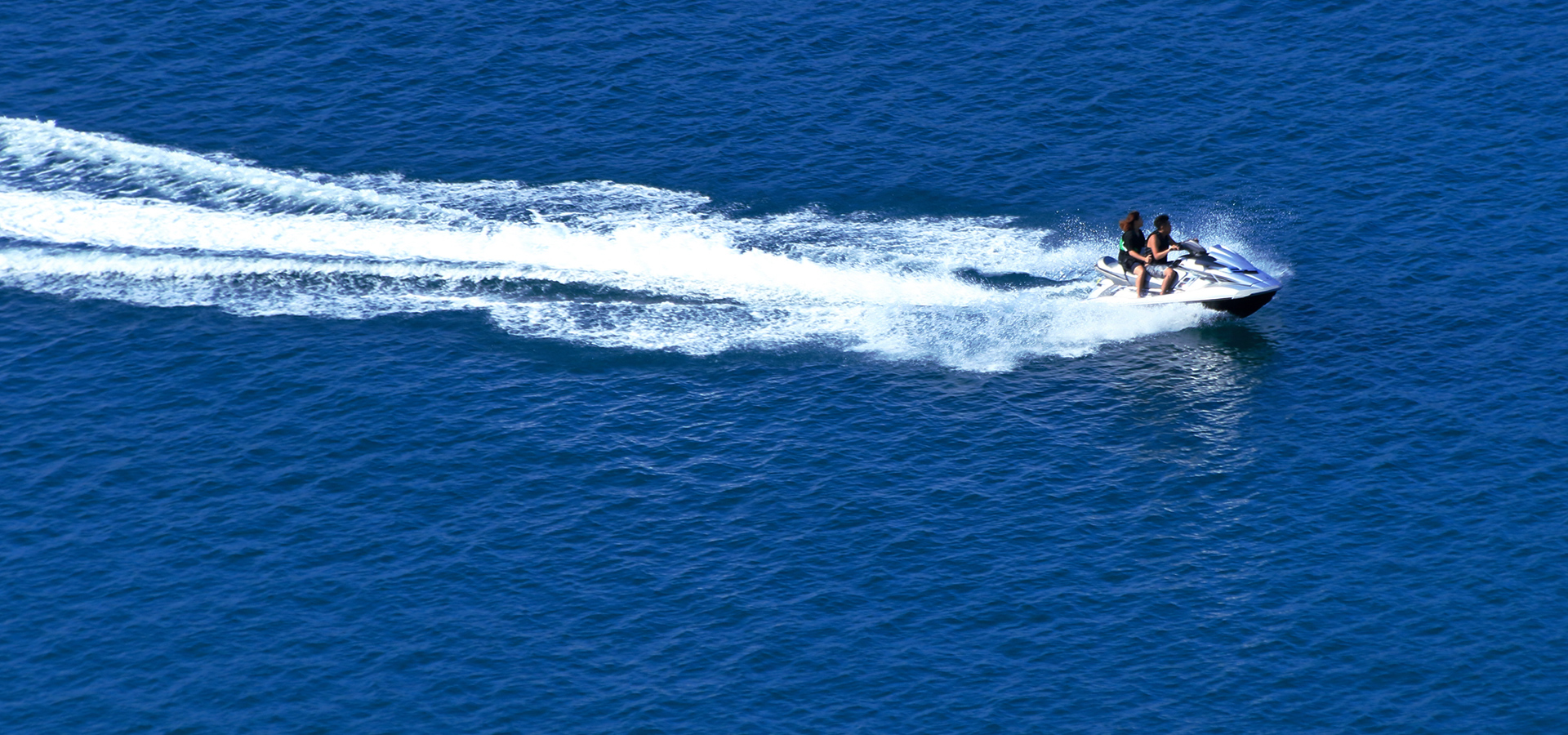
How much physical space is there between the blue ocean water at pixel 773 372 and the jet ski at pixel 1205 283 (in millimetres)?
1081

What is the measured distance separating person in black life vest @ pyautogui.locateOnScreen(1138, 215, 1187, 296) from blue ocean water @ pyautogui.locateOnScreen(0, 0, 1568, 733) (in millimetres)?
1530

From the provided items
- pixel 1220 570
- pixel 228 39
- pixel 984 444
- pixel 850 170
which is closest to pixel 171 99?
pixel 228 39

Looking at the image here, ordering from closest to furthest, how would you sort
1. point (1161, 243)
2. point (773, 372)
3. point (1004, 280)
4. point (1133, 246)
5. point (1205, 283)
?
point (773, 372), point (1205, 283), point (1161, 243), point (1133, 246), point (1004, 280)

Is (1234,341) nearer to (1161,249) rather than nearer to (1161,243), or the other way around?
(1161,249)

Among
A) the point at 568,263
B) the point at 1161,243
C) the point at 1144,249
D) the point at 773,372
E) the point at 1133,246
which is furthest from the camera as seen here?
the point at 568,263

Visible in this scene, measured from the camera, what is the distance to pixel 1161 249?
6731cm

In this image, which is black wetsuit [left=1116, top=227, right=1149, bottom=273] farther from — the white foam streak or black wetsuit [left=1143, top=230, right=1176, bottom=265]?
the white foam streak

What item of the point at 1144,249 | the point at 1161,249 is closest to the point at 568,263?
the point at 1144,249

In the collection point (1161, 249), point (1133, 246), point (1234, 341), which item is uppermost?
point (1133, 246)

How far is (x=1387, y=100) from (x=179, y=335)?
5261 centimetres

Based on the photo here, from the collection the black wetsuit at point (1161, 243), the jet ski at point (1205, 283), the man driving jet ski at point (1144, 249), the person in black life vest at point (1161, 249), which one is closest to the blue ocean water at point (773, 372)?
the jet ski at point (1205, 283)

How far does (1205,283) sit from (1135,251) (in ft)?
9.25

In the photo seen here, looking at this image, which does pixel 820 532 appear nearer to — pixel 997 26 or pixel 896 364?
pixel 896 364

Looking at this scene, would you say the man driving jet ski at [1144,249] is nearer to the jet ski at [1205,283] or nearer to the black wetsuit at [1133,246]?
the black wetsuit at [1133,246]
